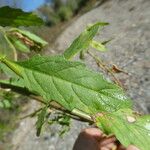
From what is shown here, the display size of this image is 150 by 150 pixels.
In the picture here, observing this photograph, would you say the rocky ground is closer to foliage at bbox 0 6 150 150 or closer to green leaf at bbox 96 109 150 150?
green leaf at bbox 96 109 150 150

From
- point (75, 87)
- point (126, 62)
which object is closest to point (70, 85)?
point (75, 87)

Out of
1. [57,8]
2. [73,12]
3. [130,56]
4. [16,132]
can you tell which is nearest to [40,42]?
[130,56]

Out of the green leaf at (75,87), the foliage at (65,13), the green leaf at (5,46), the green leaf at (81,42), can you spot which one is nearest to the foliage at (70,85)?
the green leaf at (75,87)

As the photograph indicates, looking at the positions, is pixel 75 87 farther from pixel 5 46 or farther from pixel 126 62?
pixel 126 62

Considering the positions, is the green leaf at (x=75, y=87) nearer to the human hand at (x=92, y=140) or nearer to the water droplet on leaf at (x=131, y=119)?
the water droplet on leaf at (x=131, y=119)

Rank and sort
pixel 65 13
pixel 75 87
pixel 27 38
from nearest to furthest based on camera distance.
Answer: pixel 75 87 < pixel 27 38 < pixel 65 13

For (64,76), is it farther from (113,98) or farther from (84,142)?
(84,142)
